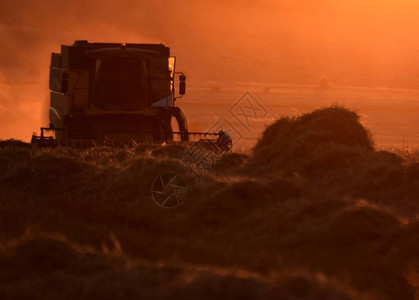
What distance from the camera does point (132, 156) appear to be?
22.3 meters

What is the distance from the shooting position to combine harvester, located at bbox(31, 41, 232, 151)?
2917 cm

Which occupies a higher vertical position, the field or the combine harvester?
the combine harvester

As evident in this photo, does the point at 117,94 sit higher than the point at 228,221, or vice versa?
the point at 117,94

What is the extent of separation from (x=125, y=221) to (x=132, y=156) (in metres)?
5.56

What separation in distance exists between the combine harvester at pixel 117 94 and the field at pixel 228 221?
2.85m

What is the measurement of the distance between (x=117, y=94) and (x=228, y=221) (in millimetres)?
14037

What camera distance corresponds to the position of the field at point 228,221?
32.4ft

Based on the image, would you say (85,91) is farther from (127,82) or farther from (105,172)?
(105,172)

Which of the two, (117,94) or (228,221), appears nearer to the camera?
(228,221)

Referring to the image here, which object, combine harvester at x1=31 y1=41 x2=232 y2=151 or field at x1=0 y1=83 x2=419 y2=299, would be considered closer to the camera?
field at x1=0 y1=83 x2=419 y2=299

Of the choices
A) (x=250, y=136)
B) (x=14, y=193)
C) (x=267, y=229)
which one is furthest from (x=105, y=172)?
(x=250, y=136)

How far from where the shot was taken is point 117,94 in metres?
29.7

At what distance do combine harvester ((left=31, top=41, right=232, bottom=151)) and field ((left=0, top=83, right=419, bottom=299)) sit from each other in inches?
112

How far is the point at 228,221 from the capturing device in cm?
1616
